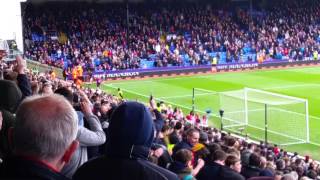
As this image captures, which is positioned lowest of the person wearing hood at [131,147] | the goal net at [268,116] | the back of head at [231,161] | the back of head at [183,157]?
the goal net at [268,116]

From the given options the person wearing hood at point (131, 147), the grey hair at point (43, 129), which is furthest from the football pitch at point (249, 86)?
the grey hair at point (43, 129)

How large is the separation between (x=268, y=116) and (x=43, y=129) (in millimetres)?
21627

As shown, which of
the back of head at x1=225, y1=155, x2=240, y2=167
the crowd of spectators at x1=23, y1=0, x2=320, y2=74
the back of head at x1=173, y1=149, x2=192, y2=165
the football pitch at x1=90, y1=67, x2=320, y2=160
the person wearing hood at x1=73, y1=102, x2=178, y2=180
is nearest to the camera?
the person wearing hood at x1=73, y1=102, x2=178, y2=180

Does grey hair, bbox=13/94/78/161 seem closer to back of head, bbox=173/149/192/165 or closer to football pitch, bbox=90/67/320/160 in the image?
back of head, bbox=173/149/192/165

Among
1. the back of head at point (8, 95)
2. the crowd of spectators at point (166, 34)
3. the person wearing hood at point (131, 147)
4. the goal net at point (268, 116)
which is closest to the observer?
the person wearing hood at point (131, 147)

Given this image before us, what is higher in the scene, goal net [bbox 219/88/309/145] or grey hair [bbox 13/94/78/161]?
grey hair [bbox 13/94/78/161]

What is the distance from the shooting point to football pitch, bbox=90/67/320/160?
2170cm

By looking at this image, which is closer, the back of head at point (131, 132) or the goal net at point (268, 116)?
the back of head at point (131, 132)

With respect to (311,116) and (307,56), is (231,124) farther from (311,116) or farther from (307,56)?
(307,56)

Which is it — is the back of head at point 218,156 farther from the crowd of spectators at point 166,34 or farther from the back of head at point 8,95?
the crowd of spectators at point 166,34

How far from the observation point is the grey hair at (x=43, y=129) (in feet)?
8.10

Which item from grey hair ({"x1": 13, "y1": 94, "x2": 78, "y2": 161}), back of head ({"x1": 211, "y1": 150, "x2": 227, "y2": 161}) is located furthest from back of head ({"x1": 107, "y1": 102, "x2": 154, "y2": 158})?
back of head ({"x1": 211, "y1": 150, "x2": 227, "y2": 161})

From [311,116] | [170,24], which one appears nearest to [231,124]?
[311,116]

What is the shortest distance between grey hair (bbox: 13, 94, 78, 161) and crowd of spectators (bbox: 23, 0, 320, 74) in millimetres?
33435
